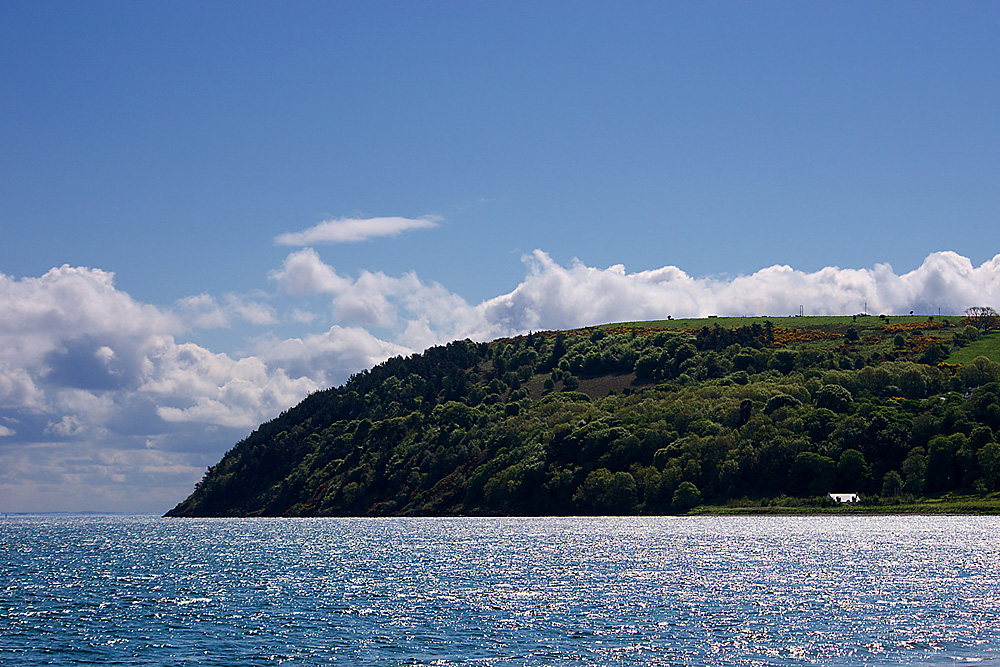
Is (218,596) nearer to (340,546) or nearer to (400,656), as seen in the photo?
(400,656)

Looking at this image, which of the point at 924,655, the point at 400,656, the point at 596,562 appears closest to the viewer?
the point at 924,655

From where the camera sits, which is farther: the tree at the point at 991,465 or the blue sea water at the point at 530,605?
the tree at the point at 991,465

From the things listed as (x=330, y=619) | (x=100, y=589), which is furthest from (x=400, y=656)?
(x=100, y=589)

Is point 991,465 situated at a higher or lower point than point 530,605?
higher

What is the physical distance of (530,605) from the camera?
73062 millimetres

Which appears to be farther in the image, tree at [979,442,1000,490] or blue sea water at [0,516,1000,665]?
tree at [979,442,1000,490]

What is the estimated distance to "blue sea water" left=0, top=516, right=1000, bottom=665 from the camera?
54031 mm

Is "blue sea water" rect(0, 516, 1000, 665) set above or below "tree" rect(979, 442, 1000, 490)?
below

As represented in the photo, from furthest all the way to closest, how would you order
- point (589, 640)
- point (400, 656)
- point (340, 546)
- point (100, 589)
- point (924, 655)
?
point (340, 546)
point (100, 589)
point (589, 640)
point (400, 656)
point (924, 655)

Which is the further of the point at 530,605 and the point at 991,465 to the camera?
the point at 991,465

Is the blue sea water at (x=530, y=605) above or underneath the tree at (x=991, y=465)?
underneath

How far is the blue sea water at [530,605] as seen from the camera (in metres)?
54.0

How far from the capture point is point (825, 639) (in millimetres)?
55938

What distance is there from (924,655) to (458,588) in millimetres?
45489
